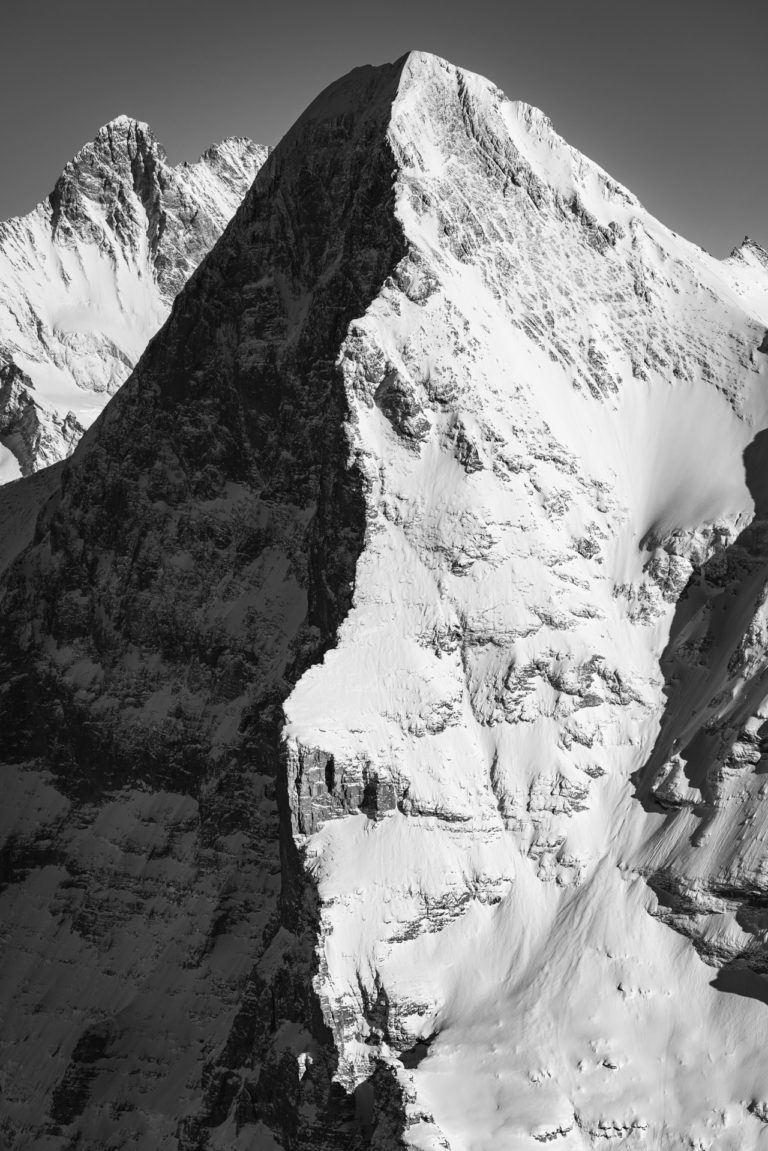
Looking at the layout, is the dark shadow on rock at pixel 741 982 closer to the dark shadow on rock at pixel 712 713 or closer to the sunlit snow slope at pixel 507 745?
the dark shadow on rock at pixel 712 713

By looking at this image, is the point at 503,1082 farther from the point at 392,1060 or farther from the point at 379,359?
the point at 379,359

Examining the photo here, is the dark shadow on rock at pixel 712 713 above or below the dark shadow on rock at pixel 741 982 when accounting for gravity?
above

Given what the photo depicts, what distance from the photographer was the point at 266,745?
19975cm

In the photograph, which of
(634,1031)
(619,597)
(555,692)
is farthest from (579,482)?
(634,1031)


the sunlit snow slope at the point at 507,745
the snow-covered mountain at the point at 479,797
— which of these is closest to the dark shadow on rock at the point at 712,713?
the snow-covered mountain at the point at 479,797

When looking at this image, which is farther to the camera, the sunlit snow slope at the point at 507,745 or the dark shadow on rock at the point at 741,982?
the dark shadow on rock at the point at 741,982

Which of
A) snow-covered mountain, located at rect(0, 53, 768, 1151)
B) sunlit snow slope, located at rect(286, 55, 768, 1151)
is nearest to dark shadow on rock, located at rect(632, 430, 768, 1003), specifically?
snow-covered mountain, located at rect(0, 53, 768, 1151)

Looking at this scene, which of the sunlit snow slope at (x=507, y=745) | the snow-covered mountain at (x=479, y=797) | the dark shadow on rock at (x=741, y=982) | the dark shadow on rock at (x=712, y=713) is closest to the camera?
the sunlit snow slope at (x=507, y=745)

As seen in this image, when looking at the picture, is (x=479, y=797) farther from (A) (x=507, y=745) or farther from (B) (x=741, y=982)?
(B) (x=741, y=982)

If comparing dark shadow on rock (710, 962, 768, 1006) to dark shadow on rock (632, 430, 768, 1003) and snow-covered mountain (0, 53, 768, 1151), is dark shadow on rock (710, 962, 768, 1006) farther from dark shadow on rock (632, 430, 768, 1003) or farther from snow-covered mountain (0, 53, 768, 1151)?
snow-covered mountain (0, 53, 768, 1151)

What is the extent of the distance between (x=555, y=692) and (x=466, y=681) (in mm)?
9619

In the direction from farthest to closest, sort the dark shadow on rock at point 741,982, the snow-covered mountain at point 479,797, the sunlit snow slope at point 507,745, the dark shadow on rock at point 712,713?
the dark shadow on rock at point 712,713
the snow-covered mountain at point 479,797
the dark shadow on rock at point 741,982
the sunlit snow slope at point 507,745

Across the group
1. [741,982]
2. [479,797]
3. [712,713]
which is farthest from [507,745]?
[741,982]

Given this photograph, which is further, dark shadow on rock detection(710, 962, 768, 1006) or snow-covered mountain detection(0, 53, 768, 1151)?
snow-covered mountain detection(0, 53, 768, 1151)
